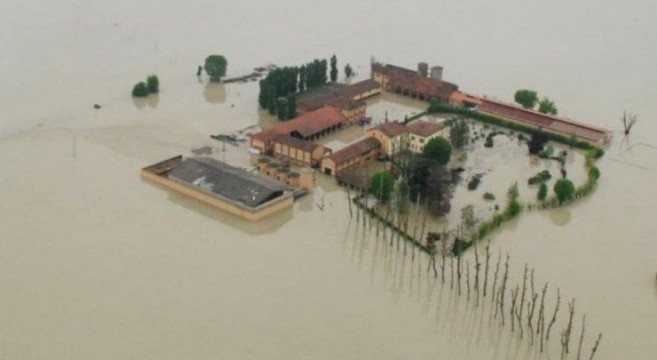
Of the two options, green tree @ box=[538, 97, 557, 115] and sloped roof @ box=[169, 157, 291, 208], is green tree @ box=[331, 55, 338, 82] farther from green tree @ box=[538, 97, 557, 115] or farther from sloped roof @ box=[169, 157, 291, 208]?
sloped roof @ box=[169, 157, 291, 208]

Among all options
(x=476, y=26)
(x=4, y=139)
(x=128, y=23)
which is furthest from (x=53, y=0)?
(x=476, y=26)

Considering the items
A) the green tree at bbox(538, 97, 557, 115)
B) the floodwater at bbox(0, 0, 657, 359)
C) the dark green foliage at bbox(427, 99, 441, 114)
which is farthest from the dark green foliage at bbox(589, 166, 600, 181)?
the dark green foliage at bbox(427, 99, 441, 114)

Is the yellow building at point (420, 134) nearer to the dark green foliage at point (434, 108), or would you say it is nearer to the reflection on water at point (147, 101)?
the dark green foliage at point (434, 108)

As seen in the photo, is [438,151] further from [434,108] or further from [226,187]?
[226,187]

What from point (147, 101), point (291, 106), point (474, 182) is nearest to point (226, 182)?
point (291, 106)

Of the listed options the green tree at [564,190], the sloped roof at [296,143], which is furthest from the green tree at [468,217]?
the sloped roof at [296,143]
